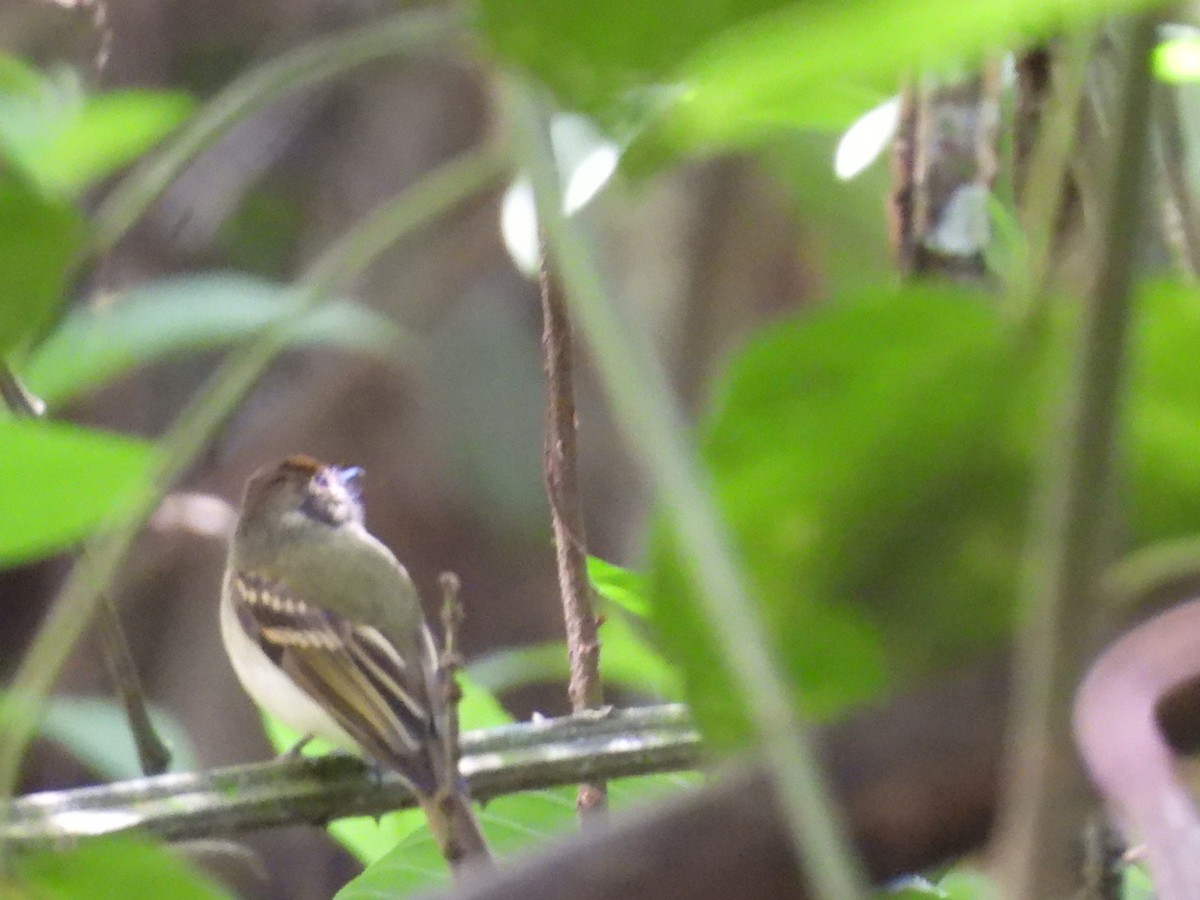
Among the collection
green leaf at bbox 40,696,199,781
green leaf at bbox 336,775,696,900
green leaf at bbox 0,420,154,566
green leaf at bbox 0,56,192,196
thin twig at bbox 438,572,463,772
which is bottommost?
green leaf at bbox 0,420,154,566

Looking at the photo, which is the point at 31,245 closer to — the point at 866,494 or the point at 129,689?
the point at 866,494

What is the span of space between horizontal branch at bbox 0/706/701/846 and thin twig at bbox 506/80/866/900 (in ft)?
1.28

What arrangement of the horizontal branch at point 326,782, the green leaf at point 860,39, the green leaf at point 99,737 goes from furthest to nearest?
the green leaf at point 99,737
the horizontal branch at point 326,782
the green leaf at point 860,39

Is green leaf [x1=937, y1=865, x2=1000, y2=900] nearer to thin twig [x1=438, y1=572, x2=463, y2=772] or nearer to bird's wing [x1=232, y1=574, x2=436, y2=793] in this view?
thin twig [x1=438, y1=572, x2=463, y2=772]

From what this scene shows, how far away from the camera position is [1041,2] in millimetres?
162

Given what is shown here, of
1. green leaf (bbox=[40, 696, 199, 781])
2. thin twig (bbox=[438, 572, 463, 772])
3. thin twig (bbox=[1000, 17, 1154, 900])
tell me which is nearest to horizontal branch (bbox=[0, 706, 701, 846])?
thin twig (bbox=[438, 572, 463, 772])

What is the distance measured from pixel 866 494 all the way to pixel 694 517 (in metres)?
0.05

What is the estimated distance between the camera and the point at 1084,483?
212 millimetres

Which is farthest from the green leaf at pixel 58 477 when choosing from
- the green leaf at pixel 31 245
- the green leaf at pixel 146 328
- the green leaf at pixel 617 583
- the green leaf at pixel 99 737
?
the green leaf at pixel 99 737

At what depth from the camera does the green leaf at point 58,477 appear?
0.90 ft

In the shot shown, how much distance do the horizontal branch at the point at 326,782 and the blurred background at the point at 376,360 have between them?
201 cm

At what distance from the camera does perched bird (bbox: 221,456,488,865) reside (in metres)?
1.39

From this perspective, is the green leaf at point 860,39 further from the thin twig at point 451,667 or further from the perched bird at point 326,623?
the perched bird at point 326,623

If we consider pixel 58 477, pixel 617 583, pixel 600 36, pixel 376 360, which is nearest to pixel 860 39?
pixel 600 36
